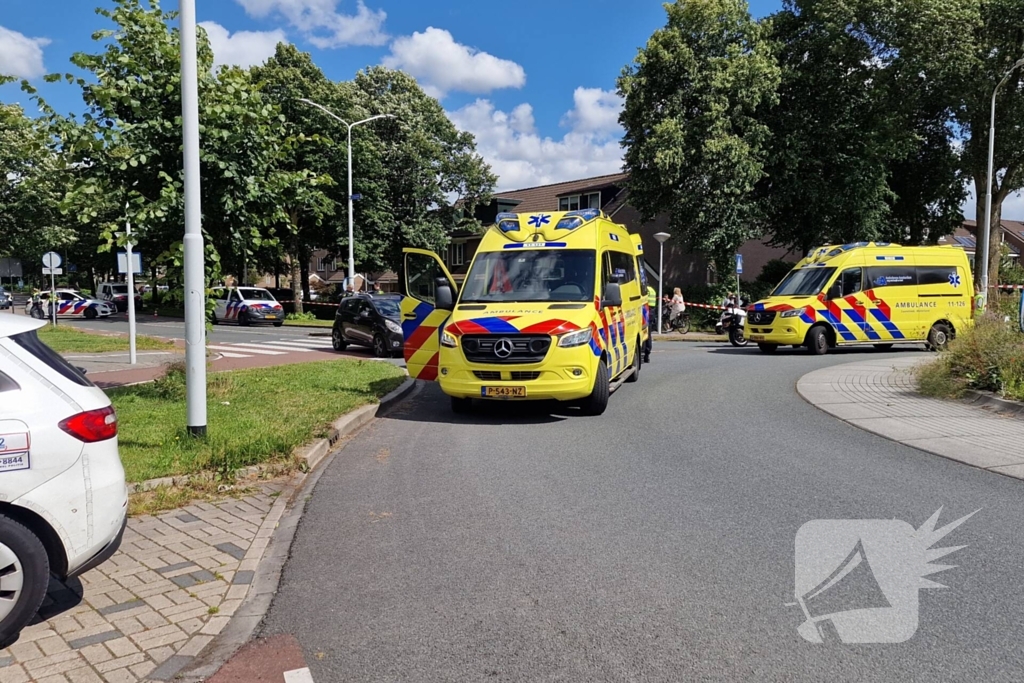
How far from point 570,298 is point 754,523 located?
17.6 ft

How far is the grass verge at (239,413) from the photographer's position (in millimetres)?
6941

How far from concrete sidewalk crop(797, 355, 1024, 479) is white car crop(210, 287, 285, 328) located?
86.4ft

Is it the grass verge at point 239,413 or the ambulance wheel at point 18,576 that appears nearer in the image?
the ambulance wheel at point 18,576

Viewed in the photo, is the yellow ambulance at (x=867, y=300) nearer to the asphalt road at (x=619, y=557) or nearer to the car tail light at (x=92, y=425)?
the asphalt road at (x=619, y=557)

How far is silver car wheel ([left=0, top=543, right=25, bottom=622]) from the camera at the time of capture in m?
3.53

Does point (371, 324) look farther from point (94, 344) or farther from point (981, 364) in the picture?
point (981, 364)

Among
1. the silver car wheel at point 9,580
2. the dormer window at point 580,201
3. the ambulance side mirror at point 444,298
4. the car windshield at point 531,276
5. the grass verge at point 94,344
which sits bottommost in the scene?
the grass verge at point 94,344

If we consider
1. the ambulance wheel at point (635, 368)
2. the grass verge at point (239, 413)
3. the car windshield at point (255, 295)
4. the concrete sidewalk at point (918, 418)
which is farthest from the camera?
the car windshield at point (255, 295)

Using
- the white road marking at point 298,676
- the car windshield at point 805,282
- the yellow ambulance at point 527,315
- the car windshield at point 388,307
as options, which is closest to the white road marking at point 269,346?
the car windshield at point 388,307

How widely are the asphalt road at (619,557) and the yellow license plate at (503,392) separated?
75 centimetres

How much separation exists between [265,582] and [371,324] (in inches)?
591

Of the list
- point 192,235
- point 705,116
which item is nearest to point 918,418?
point 192,235

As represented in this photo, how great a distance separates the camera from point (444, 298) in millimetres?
10359

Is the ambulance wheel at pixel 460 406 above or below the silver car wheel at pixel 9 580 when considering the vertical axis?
below
